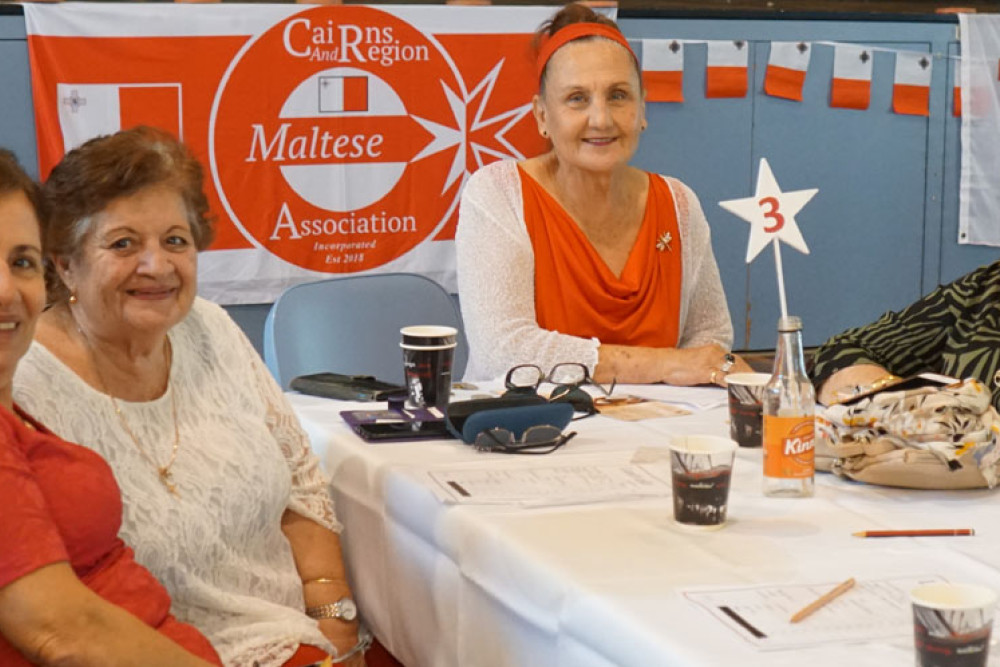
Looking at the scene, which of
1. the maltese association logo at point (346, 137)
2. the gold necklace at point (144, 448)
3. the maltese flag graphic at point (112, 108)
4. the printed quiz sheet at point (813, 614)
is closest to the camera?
the printed quiz sheet at point (813, 614)

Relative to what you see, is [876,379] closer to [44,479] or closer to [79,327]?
[79,327]

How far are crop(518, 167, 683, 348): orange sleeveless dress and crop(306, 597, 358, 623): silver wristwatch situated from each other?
1.06 m

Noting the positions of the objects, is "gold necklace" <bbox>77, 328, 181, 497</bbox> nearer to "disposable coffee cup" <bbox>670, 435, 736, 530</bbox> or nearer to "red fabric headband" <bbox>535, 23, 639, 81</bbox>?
"disposable coffee cup" <bbox>670, 435, 736, 530</bbox>

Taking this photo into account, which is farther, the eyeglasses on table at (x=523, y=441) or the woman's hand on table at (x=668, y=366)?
the woman's hand on table at (x=668, y=366)

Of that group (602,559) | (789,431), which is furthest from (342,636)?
(789,431)

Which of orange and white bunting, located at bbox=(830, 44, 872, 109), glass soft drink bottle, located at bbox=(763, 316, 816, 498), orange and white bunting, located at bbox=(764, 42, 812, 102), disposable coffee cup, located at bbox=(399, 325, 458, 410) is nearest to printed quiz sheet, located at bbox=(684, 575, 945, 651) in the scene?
glass soft drink bottle, located at bbox=(763, 316, 816, 498)

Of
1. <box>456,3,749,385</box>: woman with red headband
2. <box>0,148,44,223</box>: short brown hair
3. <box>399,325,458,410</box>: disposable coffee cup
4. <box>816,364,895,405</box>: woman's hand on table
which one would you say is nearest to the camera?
<box>0,148,44,223</box>: short brown hair

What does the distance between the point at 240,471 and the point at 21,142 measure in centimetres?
269

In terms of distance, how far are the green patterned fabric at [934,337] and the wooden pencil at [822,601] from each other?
3.81 feet

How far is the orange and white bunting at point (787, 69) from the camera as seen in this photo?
5055mm

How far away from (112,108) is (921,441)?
3178 millimetres

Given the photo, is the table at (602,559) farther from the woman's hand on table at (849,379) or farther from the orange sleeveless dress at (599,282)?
the orange sleeveless dress at (599,282)

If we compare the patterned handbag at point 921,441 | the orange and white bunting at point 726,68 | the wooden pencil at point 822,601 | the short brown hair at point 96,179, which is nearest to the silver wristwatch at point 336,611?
the short brown hair at point 96,179

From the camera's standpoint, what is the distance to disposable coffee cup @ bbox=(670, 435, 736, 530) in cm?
158
